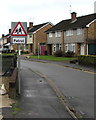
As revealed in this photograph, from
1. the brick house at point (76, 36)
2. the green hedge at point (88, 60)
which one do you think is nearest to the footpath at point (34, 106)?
the green hedge at point (88, 60)

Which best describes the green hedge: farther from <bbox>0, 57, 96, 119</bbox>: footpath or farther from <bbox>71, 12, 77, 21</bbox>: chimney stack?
<bbox>71, 12, 77, 21</bbox>: chimney stack

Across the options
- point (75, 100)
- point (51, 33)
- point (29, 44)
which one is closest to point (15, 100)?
point (75, 100)

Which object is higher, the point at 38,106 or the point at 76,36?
the point at 76,36

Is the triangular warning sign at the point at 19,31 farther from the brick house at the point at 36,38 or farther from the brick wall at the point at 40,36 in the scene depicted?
the brick wall at the point at 40,36

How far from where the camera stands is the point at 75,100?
27.2ft

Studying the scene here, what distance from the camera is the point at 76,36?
127 ft

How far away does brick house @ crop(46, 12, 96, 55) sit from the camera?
1433 inches

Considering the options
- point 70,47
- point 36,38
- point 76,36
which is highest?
point 36,38

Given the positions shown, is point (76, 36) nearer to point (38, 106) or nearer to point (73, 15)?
point (73, 15)

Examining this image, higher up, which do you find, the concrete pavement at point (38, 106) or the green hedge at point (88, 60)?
the green hedge at point (88, 60)

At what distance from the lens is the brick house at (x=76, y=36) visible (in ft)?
119

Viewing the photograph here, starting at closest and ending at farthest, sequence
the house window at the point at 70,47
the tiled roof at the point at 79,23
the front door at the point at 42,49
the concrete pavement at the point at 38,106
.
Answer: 1. the concrete pavement at the point at 38,106
2. the tiled roof at the point at 79,23
3. the house window at the point at 70,47
4. the front door at the point at 42,49

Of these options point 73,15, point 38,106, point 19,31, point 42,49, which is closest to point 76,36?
point 73,15

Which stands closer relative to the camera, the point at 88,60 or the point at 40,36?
the point at 88,60
